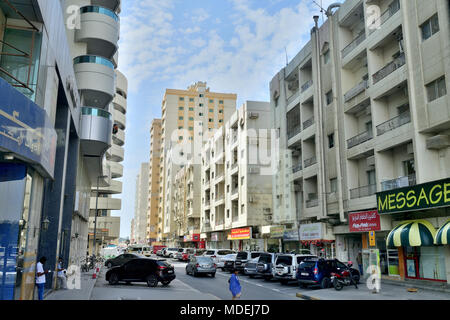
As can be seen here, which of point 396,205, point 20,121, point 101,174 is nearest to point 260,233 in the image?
point 101,174

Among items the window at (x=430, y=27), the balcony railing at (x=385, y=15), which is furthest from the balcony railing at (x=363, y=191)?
the balcony railing at (x=385, y=15)

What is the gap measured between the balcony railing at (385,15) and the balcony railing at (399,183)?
10350 mm

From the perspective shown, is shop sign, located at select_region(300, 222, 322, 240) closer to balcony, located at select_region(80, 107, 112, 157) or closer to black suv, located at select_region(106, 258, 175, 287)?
black suv, located at select_region(106, 258, 175, 287)

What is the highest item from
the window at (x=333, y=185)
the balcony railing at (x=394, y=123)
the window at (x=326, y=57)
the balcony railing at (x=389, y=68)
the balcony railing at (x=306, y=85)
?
the window at (x=326, y=57)

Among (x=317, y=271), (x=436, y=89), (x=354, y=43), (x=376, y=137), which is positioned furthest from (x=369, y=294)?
(x=354, y=43)

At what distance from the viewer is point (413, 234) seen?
21484 mm

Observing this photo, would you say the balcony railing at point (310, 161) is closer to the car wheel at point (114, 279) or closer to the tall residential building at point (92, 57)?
the tall residential building at point (92, 57)

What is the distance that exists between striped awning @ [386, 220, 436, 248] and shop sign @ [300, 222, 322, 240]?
889cm

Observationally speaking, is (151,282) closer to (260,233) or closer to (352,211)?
(352,211)

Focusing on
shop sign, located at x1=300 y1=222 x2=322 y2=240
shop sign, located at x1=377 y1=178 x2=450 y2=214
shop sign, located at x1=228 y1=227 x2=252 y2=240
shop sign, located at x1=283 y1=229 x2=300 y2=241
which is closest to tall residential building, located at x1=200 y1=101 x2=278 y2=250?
shop sign, located at x1=228 y1=227 x2=252 y2=240

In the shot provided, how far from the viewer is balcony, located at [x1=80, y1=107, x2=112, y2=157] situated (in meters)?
26.8

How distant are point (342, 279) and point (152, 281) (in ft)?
33.7

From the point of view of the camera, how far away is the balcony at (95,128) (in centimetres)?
2683

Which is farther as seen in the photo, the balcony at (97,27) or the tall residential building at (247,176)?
the tall residential building at (247,176)
